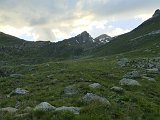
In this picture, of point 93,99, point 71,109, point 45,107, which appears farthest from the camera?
point 93,99

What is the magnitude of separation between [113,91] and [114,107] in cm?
607

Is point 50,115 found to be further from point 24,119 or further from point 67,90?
point 67,90

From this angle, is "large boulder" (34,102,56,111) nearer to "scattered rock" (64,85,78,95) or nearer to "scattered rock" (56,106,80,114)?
"scattered rock" (56,106,80,114)

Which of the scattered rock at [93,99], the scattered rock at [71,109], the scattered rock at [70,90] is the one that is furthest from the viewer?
the scattered rock at [70,90]

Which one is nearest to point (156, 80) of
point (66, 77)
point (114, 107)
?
point (66, 77)

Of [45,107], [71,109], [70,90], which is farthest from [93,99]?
[70,90]

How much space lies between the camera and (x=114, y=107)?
22766 mm

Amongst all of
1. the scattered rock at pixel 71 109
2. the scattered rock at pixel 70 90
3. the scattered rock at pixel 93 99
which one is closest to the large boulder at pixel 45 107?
the scattered rock at pixel 71 109

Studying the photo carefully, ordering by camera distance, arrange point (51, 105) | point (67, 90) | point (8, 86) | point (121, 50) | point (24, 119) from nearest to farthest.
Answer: point (24, 119)
point (51, 105)
point (67, 90)
point (8, 86)
point (121, 50)

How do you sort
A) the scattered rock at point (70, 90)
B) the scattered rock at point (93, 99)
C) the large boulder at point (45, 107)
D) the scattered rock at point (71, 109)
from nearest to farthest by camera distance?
the scattered rock at point (71, 109), the large boulder at point (45, 107), the scattered rock at point (93, 99), the scattered rock at point (70, 90)

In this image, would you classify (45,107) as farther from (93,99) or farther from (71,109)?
(93,99)

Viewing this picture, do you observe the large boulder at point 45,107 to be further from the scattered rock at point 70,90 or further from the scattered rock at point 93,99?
the scattered rock at point 70,90

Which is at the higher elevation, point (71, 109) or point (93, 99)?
point (93, 99)

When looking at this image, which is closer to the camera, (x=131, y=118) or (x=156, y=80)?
(x=131, y=118)
